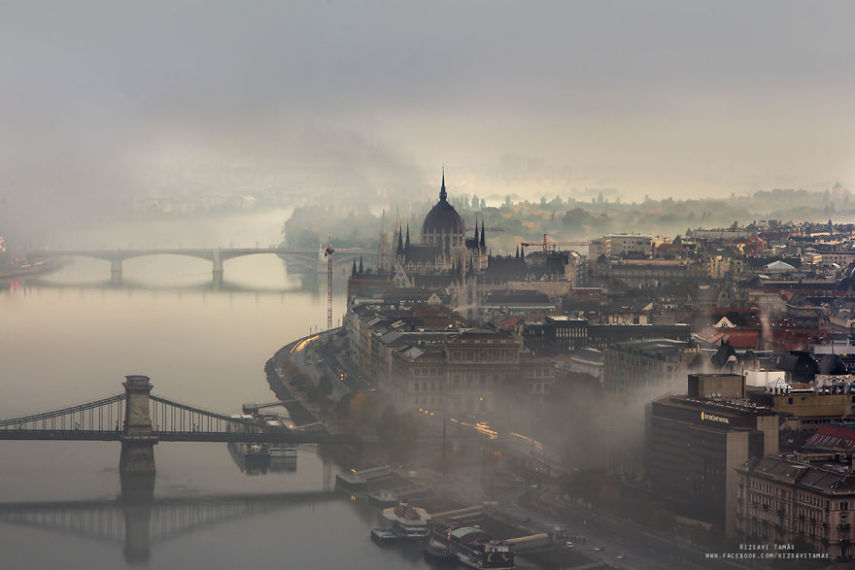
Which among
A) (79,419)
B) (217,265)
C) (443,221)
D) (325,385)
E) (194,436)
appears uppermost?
(443,221)

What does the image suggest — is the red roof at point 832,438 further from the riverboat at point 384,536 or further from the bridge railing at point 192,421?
the bridge railing at point 192,421

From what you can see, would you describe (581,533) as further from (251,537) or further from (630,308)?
(630,308)

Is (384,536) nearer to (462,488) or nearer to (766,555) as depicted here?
(462,488)

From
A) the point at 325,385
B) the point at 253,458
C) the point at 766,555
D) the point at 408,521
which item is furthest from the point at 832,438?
the point at 325,385

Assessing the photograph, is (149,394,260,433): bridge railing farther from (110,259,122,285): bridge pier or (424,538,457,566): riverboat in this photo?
(110,259,122,285): bridge pier

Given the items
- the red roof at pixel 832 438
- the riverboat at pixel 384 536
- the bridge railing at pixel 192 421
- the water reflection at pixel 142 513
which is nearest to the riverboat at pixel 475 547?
the riverboat at pixel 384 536

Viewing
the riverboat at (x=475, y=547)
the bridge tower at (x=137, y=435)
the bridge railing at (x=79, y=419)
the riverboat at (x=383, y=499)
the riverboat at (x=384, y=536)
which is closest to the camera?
the riverboat at (x=475, y=547)

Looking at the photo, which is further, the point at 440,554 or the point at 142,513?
the point at 142,513

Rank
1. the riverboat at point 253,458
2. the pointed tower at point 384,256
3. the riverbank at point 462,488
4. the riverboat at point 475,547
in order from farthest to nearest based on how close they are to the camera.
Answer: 1. the pointed tower at point 384,256
2. the riverboat at point 253,458
3. the riverbank at point 462,488
4. the riverboat at point 475,547
